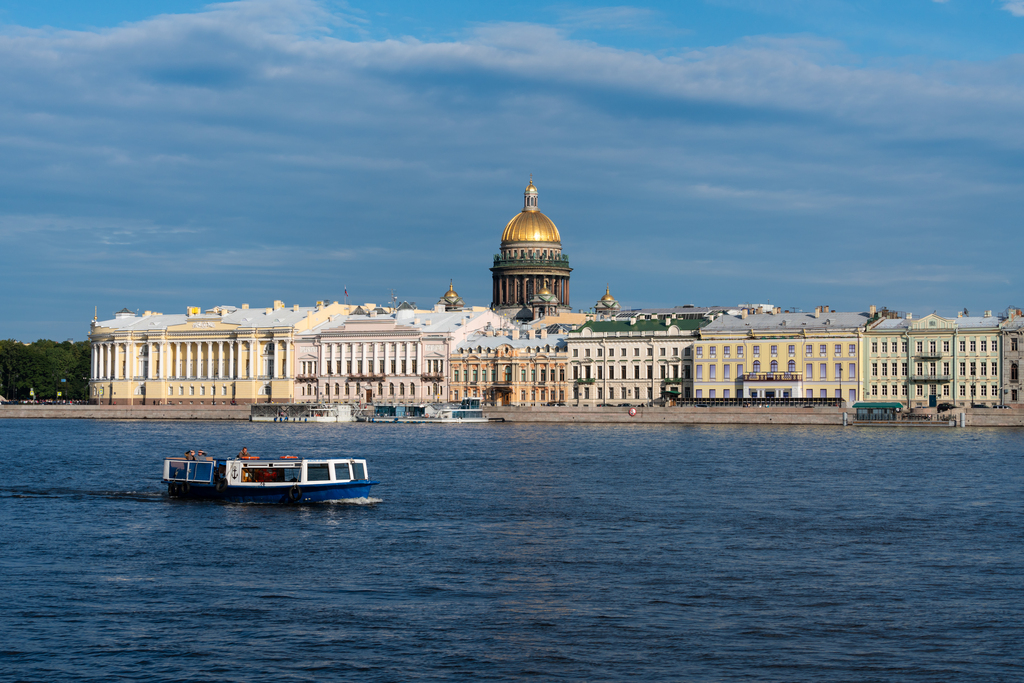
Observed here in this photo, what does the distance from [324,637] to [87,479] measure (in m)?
23.9

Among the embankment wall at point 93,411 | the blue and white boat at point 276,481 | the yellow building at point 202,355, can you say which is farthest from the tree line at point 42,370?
the blue and white boat at point 276,481

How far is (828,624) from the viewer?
17500mm

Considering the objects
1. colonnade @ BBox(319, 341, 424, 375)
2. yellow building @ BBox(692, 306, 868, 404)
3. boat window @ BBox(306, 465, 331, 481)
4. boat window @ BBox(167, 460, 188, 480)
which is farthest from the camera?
colonnade @ BBox(319, 341, 424, 375)

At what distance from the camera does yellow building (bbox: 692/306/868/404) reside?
77.4m

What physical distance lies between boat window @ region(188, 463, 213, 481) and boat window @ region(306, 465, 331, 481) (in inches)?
96.8

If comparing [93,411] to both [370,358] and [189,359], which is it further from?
[370,358]

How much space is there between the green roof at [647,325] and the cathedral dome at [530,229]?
27.9 metres

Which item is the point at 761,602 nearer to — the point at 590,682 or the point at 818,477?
the point at 590,682

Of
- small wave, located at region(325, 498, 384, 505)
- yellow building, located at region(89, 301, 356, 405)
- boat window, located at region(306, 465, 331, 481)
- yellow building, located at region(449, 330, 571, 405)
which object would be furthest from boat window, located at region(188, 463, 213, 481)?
yellow building, located at region(89, 301, 356, 405)

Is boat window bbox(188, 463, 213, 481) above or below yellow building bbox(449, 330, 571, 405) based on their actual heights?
below

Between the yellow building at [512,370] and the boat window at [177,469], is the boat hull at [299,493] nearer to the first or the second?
the boat window at [177,469]

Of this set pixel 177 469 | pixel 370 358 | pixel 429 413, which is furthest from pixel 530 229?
pixel 177 469

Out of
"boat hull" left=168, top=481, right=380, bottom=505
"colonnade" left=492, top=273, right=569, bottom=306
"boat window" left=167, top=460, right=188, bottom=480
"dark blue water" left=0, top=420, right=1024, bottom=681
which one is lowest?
"dark blue water" left=0, top=420, right=1024, bottom=681

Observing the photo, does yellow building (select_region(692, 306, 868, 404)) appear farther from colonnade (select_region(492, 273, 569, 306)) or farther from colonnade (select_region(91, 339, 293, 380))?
colonnade (select_region(492, 273, 569, 306))
